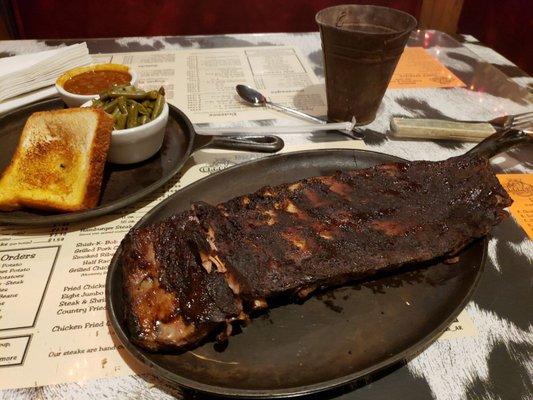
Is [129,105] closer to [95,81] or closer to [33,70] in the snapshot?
[95,81]

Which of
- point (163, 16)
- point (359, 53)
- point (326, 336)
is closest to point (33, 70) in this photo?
point (359, 53)

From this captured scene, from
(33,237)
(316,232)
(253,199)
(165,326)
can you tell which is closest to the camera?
(165,326)

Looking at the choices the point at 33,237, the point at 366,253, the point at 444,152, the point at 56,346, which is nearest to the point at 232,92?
the point at 444,152

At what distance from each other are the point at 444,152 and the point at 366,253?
3.67 feet

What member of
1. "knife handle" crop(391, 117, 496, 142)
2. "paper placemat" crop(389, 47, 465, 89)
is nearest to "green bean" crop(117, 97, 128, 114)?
"knife handle" crop(391, 117, 496, 142)

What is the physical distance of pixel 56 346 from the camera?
125 cm

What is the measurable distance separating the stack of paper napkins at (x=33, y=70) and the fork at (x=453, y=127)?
1973 millimetres

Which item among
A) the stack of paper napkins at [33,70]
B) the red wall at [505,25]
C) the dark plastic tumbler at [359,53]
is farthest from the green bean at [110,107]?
the red wall at [505,25]

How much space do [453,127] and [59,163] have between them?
6.38ft

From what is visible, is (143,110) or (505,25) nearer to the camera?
(143,110)

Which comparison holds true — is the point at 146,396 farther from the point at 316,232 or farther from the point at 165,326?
the point at 316,232

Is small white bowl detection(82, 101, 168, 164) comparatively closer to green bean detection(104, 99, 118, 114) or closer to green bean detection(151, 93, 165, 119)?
green bean detection(151, 93, 165, 119)

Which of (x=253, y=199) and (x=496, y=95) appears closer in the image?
(x=253, y=199)

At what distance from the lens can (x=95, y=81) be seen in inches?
85.7
